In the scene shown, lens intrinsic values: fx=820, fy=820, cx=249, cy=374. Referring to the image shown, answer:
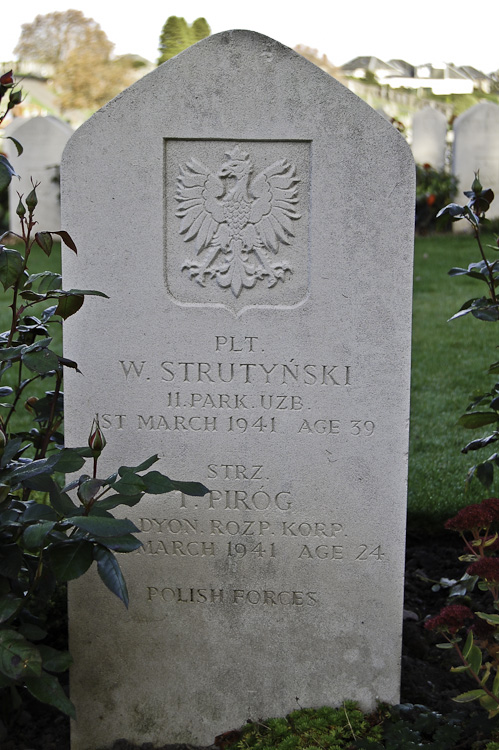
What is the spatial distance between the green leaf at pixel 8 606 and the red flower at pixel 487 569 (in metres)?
1.21

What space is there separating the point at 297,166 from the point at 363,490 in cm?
100

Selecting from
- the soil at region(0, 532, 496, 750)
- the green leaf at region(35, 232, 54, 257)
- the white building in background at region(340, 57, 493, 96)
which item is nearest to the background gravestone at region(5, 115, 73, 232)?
the soil at region(0, 532, 496, 750)

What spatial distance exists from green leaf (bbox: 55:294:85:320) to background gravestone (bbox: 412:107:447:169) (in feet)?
39.0

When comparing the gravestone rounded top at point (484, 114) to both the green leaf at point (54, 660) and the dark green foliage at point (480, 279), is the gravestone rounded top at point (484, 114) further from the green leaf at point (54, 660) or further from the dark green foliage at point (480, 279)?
the green leaf at point (54, 660)

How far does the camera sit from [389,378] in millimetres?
2479

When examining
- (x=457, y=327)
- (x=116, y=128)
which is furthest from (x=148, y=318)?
(x=457, y=327)

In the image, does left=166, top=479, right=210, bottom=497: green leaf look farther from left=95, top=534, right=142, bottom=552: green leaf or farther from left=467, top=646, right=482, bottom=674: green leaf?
left=467, top=646, right=482, bottom=674: green leaf

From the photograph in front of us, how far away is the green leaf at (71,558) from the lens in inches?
69.7

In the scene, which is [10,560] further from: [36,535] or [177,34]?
[177,34]

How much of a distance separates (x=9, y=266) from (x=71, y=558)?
0.71 metres

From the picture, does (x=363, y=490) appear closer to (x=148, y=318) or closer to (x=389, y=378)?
(x=389, y=378)

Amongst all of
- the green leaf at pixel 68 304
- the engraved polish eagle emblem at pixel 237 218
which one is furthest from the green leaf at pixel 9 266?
the engraved polish eagle emblem at pixel 237 218

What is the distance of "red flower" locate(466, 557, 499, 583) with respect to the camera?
7.26ft

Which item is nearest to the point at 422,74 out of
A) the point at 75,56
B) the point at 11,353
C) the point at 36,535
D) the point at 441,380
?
the point at 75,56
